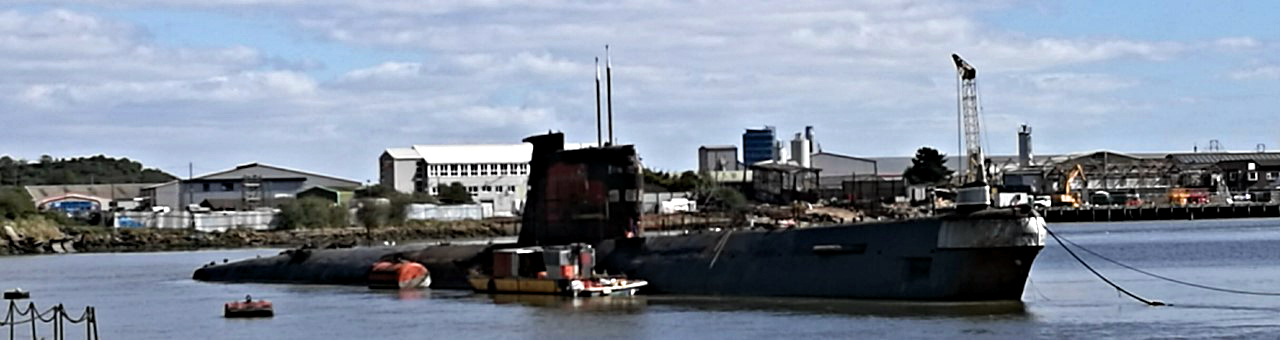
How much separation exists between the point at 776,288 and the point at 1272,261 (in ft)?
73.9

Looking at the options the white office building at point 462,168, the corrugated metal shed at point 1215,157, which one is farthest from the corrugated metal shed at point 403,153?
the corrugated metal shed at point 1215,157

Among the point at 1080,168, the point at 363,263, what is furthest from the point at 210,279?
the point at 1080,168

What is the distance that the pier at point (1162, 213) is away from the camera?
439 ft

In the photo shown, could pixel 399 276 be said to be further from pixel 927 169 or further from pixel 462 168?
pixel 927 169

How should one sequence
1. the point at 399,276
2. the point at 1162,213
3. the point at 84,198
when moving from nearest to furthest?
the point at 399,276 < the point at 1162,213 < the point at 84,198

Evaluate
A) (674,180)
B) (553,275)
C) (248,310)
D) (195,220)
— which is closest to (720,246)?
(553,275)

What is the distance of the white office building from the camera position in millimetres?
146750

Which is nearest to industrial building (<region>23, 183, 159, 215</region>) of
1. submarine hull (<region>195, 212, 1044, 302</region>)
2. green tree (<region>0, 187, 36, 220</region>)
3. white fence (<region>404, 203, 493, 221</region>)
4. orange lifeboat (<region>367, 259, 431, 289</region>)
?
green tree (<region>0, 187, 36, 220</region>)

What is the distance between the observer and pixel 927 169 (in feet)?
537

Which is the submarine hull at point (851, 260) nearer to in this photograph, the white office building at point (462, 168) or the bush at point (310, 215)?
the bush at point (310, 215)

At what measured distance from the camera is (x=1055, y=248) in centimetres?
7944

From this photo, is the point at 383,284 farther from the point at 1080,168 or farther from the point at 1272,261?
the point at 1080,168

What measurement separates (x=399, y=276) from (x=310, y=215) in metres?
75.1

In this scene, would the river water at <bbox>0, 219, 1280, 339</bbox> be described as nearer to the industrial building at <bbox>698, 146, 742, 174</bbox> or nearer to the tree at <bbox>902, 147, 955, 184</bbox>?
the tree at <bbox>902, 147, 955, 184</bbox>
